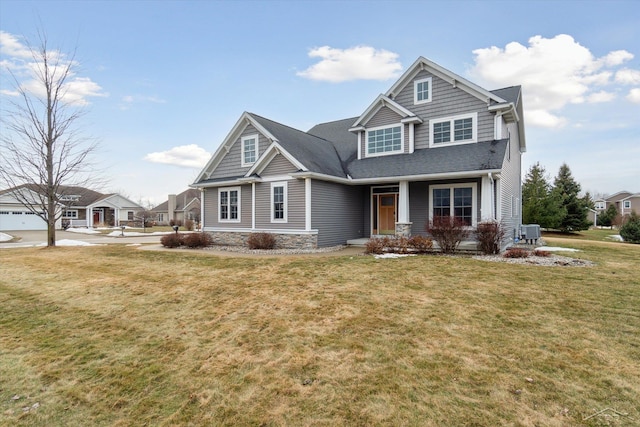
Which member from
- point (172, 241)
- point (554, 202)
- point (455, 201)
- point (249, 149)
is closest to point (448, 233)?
point (455, 201)

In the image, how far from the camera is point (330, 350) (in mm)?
4184

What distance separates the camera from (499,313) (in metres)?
5.22

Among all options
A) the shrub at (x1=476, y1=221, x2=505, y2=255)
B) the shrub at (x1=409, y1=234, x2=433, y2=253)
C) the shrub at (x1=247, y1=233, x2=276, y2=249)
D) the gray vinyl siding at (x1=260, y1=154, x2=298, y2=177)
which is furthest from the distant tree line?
the shrub at (x1=247, y1=233, x2=276, y2=249)

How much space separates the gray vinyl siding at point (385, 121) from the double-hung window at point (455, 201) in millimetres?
2725

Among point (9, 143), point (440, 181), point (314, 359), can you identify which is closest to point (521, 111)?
point (440, 181)

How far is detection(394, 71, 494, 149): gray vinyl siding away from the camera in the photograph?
13437 mm

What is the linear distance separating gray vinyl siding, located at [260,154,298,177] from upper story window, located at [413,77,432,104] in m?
6.75

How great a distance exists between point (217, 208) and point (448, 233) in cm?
1151

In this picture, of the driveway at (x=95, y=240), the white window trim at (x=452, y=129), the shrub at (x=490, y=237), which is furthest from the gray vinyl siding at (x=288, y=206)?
the driveway at (x=95, y=240)

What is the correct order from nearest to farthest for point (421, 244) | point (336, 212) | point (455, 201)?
point (421, 244)
point (455, 201)
point (336, 212)

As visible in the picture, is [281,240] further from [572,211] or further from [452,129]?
[572,211]

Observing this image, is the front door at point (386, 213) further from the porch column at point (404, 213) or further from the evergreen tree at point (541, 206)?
the evergreen tree at point (541, 206)

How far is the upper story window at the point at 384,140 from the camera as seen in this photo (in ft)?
50.4

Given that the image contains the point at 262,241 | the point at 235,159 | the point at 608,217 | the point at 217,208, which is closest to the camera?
the point at 262,241
